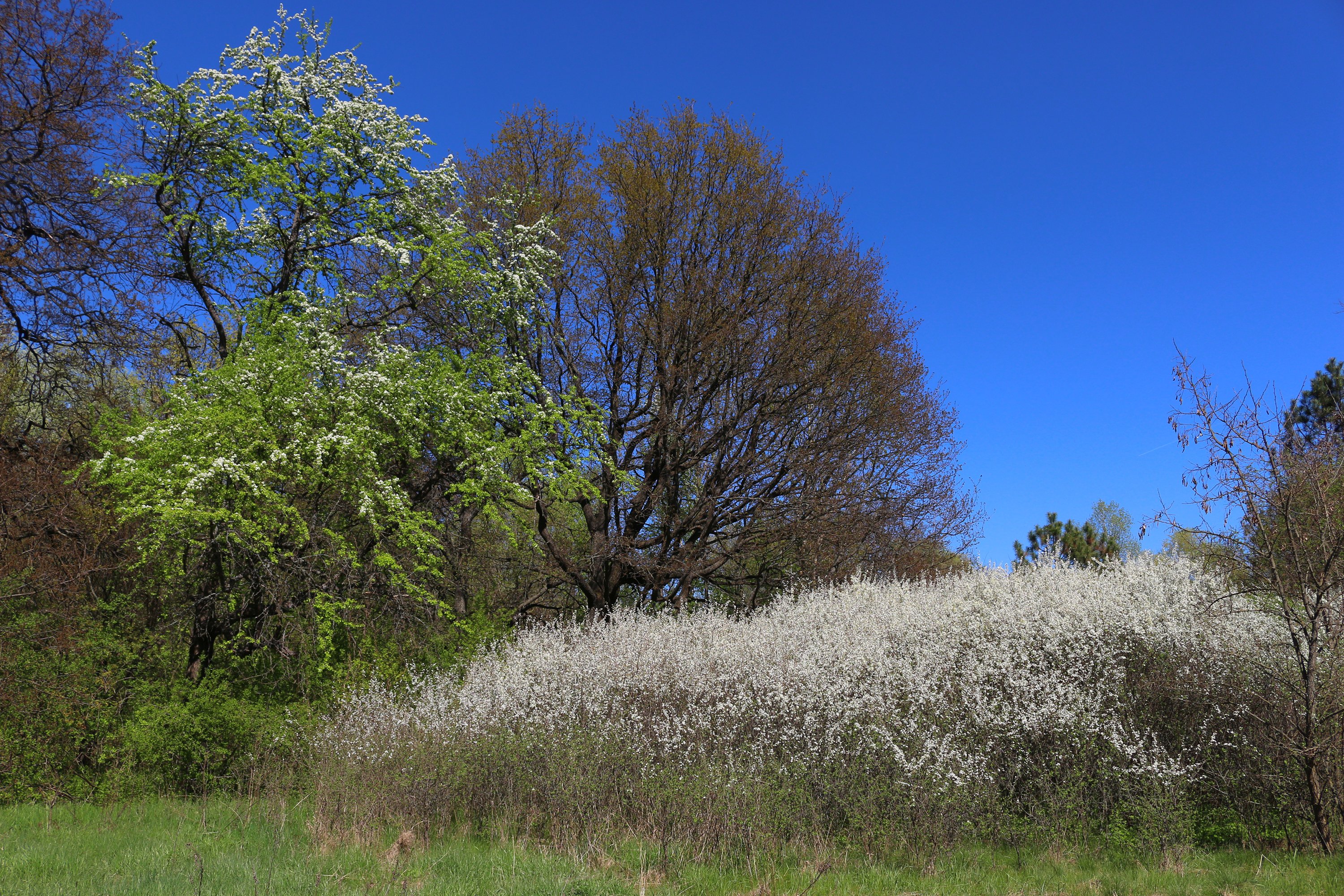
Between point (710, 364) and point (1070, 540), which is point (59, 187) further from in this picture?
point (1070, 540)

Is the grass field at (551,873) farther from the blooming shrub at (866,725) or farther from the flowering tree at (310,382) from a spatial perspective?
the flowering tree at (310,382)

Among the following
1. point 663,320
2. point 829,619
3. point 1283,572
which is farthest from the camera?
point 663,320

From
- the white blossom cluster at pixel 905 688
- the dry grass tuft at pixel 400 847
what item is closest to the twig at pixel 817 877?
the white blossom cluster at pixel 905 688

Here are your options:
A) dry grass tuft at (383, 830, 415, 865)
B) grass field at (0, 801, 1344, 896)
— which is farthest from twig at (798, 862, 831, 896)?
dry grass tuft at (383, 830, 415, 865)

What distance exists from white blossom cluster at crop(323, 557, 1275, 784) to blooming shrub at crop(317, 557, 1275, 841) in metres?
0.03

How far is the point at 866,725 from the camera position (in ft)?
25.8

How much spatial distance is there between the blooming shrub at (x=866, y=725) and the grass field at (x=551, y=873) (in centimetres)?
49

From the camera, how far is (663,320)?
15812 mm

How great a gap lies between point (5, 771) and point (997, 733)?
11.3m

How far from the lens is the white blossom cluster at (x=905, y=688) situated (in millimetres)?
7656

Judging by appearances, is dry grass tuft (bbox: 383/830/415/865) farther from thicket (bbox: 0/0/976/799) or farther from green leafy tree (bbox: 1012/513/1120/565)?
green leafy tree (bbox: 1012/513/1120/565)

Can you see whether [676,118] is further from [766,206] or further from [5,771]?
[5,771]

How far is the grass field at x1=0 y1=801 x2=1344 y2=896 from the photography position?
225 inches

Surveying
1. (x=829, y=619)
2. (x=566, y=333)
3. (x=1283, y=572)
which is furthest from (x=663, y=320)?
(x=1283, y=572)
